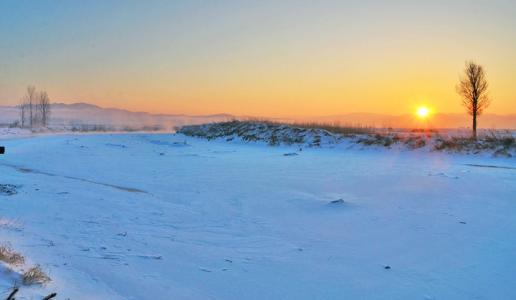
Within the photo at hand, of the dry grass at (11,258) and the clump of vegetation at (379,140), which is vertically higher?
the clump of vegetation at (379,140)

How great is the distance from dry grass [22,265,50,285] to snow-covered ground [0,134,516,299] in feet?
0.32

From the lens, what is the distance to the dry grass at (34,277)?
3996 mm

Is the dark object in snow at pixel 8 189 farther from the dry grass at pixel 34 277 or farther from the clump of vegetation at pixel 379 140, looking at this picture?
the clump of vegetation at pixel 379 140

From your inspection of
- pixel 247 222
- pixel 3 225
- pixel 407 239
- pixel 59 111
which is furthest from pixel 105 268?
pixel 59 111

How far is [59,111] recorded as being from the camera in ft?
530

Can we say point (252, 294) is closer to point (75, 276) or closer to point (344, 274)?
point (344, 274)

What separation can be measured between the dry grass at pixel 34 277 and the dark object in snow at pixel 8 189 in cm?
566

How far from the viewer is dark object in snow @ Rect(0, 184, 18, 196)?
30.3 feet

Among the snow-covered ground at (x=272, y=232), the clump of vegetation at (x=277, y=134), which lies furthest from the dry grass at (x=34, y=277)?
the clump of vegetation at (x=277, y=134)

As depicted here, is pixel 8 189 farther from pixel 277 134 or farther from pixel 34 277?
pixel 277 134

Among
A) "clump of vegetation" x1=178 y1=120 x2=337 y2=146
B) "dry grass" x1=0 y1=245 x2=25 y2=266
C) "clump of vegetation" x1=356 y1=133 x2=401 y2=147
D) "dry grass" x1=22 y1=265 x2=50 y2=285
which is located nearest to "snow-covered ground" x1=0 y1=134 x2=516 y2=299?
"dry grass" x1=22 y1=265 x2=50 y2=285

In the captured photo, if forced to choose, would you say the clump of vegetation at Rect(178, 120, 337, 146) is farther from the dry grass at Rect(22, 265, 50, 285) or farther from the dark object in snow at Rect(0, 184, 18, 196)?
the dry grass at Rect(22, 265, 50, 285)

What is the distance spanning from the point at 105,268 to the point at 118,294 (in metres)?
0.77

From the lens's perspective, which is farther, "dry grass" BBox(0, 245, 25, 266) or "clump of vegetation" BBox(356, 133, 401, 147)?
"clump of vegetation" BBox(356, 133, 401, 147)
